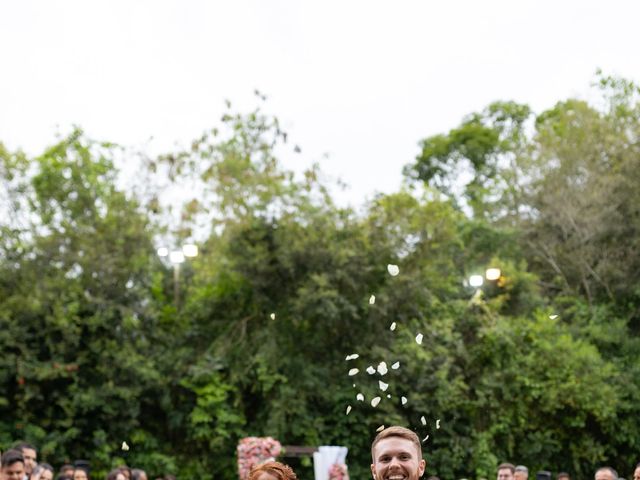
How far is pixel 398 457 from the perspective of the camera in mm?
3662

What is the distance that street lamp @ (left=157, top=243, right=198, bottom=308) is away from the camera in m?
18.6

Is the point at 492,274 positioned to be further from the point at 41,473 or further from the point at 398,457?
the point at 398,457

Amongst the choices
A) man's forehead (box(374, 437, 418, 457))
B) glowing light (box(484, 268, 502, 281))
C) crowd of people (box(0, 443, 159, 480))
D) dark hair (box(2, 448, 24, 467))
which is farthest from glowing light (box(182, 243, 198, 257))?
man's forehead (box(374, 437, 418, 457))

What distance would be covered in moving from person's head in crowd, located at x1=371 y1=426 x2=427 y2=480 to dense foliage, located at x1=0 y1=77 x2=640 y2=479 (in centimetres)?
1383

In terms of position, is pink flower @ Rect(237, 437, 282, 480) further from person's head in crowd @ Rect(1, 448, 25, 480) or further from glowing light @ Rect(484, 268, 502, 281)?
glowing light @ Rect(484, 268, 502, 281)

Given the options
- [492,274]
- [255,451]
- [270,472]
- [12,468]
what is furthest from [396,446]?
[492,274]

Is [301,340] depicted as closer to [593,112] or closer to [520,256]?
[520,256]

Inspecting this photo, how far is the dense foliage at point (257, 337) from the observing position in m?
17.8

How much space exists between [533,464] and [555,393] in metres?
1.56

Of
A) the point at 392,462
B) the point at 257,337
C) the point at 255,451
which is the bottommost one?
the point at 392,462

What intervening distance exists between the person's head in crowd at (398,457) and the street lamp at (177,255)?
1509cm

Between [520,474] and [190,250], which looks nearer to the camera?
Result: [520,474]

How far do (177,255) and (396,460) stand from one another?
15294mm

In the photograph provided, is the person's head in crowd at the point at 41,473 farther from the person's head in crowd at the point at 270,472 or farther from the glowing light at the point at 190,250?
the glowing light at the point at 190,250
